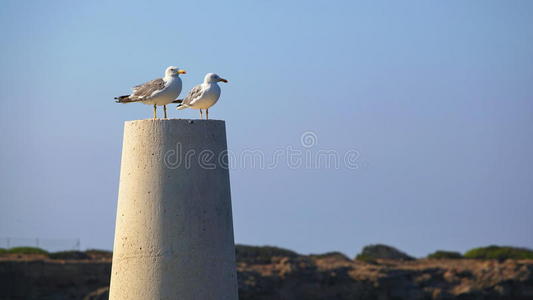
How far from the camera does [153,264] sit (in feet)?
31.0

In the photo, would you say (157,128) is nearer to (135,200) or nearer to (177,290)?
(135,200)

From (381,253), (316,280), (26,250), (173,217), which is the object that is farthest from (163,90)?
(381,253)

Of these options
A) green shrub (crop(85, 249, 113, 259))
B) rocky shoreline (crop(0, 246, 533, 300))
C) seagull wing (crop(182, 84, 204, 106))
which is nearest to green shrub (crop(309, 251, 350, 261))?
rocky shoreline (crop(0, 246, 533, 300))

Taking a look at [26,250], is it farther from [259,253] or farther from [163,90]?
[163,90]

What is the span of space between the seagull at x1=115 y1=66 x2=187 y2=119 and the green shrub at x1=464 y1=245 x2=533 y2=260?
30.9m

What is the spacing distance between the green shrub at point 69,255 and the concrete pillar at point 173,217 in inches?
891

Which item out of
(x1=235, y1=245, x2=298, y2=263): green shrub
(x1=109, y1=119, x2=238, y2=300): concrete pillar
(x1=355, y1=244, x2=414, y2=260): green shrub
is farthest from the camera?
(x1=355, y1=244, x2=414, y2=260): green shrub

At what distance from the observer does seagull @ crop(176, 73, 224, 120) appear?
10.9 metres

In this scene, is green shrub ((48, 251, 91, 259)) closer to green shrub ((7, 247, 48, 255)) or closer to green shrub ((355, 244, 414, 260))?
green shrub ((7, 247, 48, 255))

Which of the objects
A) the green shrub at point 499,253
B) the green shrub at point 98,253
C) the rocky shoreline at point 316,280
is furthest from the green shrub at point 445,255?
the green shrub at point 98,253

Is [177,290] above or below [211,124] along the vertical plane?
below

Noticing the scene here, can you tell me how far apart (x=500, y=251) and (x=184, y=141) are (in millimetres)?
33096

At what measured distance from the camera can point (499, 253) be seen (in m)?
39.9

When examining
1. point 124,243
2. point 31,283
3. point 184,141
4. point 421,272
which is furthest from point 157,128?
point 421,272
